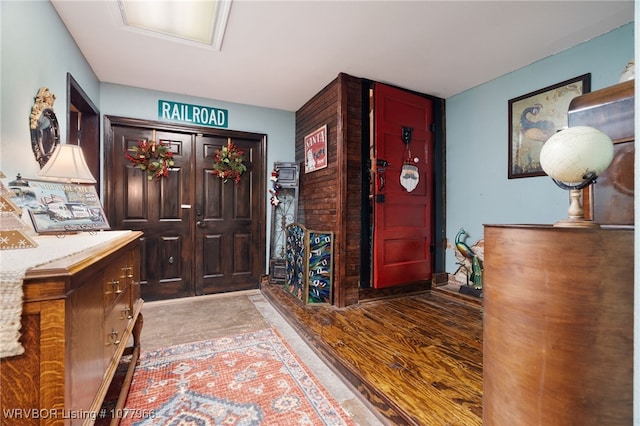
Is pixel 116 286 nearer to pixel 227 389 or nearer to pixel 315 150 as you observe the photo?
pixel 227 389

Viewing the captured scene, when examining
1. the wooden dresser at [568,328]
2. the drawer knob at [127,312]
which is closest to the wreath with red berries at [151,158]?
the drawer knob at [127,312]

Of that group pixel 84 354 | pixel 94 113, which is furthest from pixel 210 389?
pixel 94 113

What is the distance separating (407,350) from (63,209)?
2285mm

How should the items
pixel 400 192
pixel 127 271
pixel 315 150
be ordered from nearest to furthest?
1. pixel 127 271
2. pixel 400 192
3. pixel 315 150

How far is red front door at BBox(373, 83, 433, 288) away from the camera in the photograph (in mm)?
3102

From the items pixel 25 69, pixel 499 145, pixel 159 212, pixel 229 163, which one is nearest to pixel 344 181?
pixel 229 163

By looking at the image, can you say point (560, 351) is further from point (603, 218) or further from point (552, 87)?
point (552, 87)

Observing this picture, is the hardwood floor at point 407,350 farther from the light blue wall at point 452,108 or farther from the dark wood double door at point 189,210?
the light blue wall at point 452,108

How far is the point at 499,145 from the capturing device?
3.02m

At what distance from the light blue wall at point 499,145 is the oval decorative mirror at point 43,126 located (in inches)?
156

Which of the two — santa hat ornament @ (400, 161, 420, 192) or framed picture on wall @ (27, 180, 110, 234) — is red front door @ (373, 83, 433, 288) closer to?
santa hat ornament @ (400, 161, 420, 192)

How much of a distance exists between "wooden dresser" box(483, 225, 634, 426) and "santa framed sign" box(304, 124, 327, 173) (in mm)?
2470

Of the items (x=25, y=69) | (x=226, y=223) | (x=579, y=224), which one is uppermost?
(x=25, y=69)

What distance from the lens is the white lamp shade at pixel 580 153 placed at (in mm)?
896
